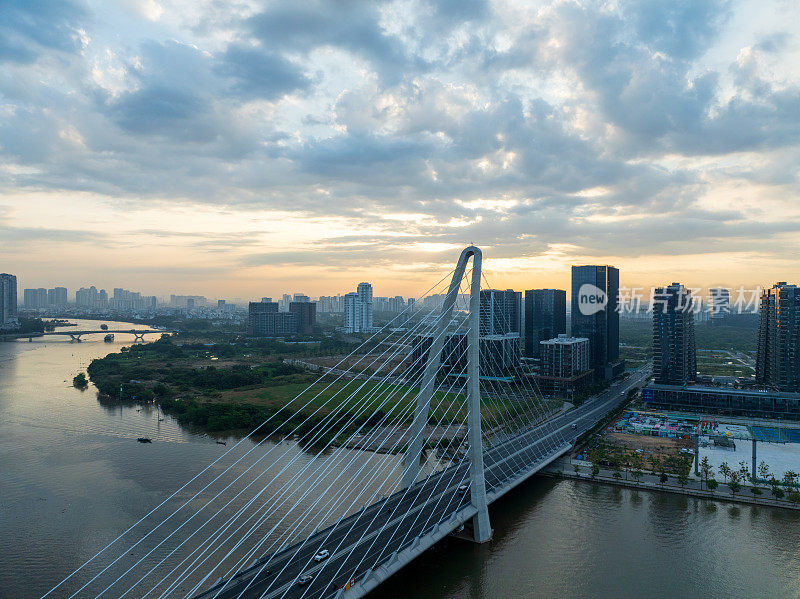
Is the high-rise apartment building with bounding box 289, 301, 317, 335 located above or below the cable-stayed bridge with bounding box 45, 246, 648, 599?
above

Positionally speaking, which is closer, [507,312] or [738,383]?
[738,383]

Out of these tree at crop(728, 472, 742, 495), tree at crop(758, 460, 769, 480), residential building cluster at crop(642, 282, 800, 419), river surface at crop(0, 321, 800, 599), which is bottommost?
river surface at crop(0, 321, 800, 599)

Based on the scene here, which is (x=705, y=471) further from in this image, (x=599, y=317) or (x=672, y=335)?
(x=599, y=317)

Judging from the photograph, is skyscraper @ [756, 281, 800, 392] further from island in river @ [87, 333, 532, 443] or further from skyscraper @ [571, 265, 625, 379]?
island in river @ [87, 333, 532, 443]

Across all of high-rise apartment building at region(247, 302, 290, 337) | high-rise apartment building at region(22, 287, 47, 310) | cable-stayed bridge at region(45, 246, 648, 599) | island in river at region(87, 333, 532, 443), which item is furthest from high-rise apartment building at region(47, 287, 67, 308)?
cable-stayed bridge at region(45, 246, 648, 599)

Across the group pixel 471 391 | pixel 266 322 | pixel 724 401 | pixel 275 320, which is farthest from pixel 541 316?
pixel 266 322

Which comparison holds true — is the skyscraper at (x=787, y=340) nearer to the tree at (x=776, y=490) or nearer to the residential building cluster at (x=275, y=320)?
the tree at (x=776, y=490)

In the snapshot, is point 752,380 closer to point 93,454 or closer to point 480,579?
point 480,579

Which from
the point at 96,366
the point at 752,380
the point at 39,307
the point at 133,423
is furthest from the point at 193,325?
the point at 39,307
